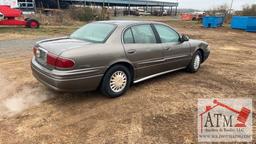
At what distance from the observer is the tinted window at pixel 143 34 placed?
15.7 feet

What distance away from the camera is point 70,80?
12.5 feet

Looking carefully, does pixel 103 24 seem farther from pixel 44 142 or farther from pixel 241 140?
pixel 241 140

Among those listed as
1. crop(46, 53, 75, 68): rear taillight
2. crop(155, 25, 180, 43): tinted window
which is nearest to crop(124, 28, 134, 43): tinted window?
crop(155, 25, 180, 43): tinted window

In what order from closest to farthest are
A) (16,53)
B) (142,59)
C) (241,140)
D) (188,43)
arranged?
(241,140)
(142,59)
(188,43)
(16,53)

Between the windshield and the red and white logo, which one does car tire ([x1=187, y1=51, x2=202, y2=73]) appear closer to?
Answer: the red and white logo

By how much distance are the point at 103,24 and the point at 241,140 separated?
333 centimetres

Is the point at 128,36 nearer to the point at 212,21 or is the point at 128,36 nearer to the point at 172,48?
the point at 172,48

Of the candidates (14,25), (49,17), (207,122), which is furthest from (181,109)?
(49,17)

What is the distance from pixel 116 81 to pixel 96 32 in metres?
1.09

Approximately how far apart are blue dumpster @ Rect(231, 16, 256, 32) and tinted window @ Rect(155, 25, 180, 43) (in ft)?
63.8

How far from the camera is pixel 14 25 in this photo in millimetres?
16672

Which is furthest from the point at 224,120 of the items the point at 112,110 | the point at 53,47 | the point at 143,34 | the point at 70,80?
the point at 53,47

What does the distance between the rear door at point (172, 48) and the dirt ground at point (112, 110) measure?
1.43 feet

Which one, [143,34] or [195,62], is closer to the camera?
[143,34]
